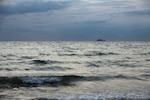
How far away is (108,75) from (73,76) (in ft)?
7.48

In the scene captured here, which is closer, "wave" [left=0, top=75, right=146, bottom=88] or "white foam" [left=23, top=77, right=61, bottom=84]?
"wave" [left=0, top=75, right=146, bottom=88]

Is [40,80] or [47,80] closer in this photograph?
[40,80]

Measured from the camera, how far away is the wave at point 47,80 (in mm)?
14570

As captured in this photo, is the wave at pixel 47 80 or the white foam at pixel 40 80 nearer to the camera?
the wave at pixel 47 80

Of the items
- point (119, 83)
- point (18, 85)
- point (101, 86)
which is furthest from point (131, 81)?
point (18, 85)

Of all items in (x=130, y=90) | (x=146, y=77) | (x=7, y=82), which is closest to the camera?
(x=130, y=90)

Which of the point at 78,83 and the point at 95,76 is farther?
the point at 95,76

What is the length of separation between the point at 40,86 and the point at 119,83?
4280mm

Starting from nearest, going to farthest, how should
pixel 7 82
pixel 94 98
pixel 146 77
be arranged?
pixel 94 98 → pixel 7 82 → pixel 146 77

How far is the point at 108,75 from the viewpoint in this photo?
682 inches

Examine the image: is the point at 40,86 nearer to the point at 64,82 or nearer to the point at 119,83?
the point at 64,82

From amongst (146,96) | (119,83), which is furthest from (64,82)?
(146,96)

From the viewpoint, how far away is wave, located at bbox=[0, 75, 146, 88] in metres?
14.6

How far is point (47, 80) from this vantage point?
15656 mm
